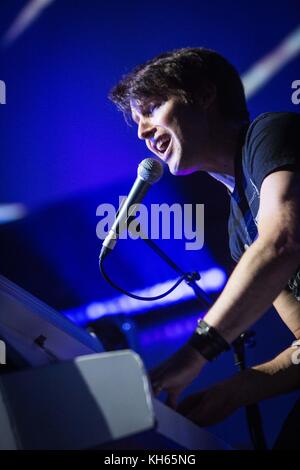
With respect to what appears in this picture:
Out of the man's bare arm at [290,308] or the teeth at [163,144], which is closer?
the man's bare arm at [290,308]

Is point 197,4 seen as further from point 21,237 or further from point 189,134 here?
point 21,237

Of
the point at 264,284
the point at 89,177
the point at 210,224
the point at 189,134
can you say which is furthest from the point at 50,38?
the point at 264,284

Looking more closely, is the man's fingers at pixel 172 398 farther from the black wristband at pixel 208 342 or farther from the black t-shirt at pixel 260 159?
the black t-shirt at pixel 260 159

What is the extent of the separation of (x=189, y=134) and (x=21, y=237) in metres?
0.86

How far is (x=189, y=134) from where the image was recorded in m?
1.58

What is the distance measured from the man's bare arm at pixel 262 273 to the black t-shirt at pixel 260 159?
12 cm

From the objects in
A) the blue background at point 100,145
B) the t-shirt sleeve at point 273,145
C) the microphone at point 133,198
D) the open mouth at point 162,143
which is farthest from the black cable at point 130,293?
the t-shirt sleeve at point 273,145

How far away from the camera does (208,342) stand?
872 mm

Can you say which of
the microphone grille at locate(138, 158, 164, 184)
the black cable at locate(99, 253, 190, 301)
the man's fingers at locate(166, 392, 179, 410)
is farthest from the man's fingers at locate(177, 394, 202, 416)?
the microphone grille at locate(138, 158, 164, 184)

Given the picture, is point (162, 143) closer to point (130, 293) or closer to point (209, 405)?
point (130, 293)

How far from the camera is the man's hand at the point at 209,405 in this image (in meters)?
1.04

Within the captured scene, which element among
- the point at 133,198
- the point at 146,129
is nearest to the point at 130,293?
the point at 133,198

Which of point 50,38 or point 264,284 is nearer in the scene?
point 264,284

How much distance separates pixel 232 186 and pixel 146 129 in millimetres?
352
